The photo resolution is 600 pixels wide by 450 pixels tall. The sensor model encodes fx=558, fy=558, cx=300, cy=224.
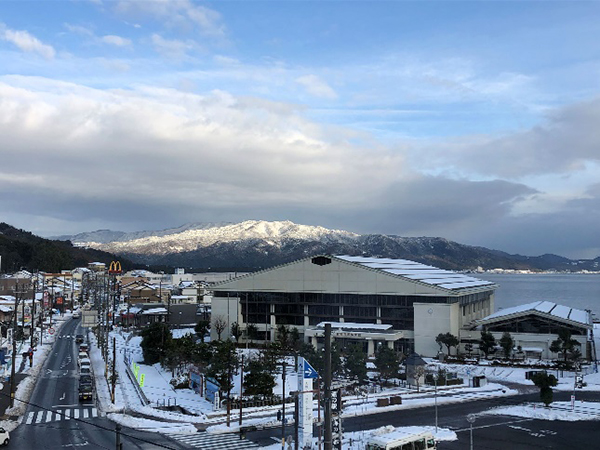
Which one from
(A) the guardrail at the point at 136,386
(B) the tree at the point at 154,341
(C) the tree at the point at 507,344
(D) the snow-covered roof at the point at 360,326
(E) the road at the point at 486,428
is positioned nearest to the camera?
(E) the road at the point at 486,428

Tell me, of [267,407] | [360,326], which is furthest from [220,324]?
[267,407]

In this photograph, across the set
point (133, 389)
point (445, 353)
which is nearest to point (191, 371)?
point (133, 389)

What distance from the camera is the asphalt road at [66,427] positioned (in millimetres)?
35000

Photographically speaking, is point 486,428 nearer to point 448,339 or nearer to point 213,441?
point 213,441

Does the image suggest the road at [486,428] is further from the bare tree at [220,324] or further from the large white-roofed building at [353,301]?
the bare tree at [220,324]

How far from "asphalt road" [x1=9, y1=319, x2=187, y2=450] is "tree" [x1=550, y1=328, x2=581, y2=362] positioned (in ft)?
170

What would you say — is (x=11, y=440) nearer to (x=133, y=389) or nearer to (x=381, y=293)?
(x=133, y=389)

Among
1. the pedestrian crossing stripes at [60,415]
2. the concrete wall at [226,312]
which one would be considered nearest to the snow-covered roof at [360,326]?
the concrete wall at [226,312]

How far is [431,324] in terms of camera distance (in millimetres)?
78688

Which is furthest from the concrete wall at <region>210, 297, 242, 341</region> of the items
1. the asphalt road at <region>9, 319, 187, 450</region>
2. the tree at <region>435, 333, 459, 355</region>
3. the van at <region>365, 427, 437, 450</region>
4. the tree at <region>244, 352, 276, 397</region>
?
the van at <region>365, 427, 437, 450</region>

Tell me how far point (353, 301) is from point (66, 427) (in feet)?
171

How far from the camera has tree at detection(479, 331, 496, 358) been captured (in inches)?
2928

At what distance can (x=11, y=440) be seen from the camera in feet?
117

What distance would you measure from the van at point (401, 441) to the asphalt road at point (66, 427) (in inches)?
453
